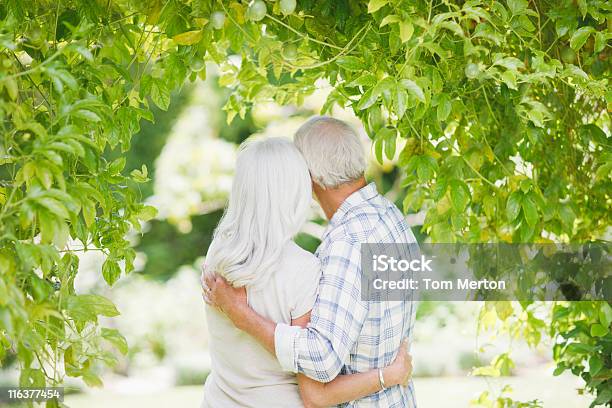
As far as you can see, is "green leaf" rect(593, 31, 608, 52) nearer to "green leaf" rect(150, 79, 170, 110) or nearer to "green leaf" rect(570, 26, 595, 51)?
"green leaf" rect(570, 26, 595, 51)

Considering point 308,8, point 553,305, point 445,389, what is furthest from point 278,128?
point 308,8

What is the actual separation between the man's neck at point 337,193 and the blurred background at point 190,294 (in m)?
3.33

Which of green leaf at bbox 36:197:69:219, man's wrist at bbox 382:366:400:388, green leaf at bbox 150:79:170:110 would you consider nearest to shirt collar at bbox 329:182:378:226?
man's wrist at bbox 382:366:400:388

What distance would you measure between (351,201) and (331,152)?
0.12 meters

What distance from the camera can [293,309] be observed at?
1.72 m

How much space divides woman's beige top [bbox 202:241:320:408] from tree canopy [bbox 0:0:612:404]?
11.2 inches

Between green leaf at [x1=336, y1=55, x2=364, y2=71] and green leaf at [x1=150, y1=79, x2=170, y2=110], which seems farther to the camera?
green leaf at [x1=150, y1=79, x2=170, y2=110]

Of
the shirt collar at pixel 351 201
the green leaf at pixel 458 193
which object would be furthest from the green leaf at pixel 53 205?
the green leaf at pixel 458 193

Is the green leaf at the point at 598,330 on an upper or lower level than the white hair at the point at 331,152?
lower

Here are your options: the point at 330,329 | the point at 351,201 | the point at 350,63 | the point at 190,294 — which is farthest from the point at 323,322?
the point at 190,294

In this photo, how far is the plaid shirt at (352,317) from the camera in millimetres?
1673

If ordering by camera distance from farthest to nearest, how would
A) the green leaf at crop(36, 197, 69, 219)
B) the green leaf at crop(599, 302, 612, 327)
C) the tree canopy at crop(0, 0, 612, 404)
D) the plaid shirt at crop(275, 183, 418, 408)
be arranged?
the green leaf at crop(599, 302, 612, 327) → the plaid shirt at crop(275, 183, 418, 408) → the tree canopy at crop(0, 0, 612, 404) → the green leaf at crop(36, 197, 69, 219)

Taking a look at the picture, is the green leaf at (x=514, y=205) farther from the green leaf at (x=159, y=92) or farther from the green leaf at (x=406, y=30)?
the green leaf at (x=159, y=92)

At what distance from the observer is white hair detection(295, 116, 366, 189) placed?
1.81 m
